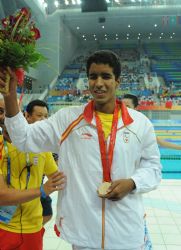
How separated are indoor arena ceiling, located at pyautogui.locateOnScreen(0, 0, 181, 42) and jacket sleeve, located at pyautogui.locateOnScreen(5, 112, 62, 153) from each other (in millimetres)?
18580

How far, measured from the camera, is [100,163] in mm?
1451

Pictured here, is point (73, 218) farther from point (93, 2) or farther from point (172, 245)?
point (93, 2)

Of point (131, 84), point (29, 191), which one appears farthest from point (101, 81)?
point (131, 84)

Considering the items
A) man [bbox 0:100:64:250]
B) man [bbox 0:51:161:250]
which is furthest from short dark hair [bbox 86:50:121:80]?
man [bbox 0:100:64:250]

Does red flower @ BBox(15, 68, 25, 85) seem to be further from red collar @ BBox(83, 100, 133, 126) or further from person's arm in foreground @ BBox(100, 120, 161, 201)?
person's arm in foreground @ BBox(100, 120, 161, 201)

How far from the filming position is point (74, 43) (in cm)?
2872

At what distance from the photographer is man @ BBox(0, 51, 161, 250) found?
145 cm

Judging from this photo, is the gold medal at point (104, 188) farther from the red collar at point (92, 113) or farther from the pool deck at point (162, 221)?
the pool deck at point (162, 221)

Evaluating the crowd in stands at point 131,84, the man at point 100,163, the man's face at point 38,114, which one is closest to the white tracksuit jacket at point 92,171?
the man at point 100,163

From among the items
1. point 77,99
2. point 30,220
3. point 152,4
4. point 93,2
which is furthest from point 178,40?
point 30,220

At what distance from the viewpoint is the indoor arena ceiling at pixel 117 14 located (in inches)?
864

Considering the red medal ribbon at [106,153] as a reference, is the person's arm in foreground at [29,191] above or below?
below

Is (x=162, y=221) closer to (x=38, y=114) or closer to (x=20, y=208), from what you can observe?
(x=38, y=114)

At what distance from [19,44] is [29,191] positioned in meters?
0.67
